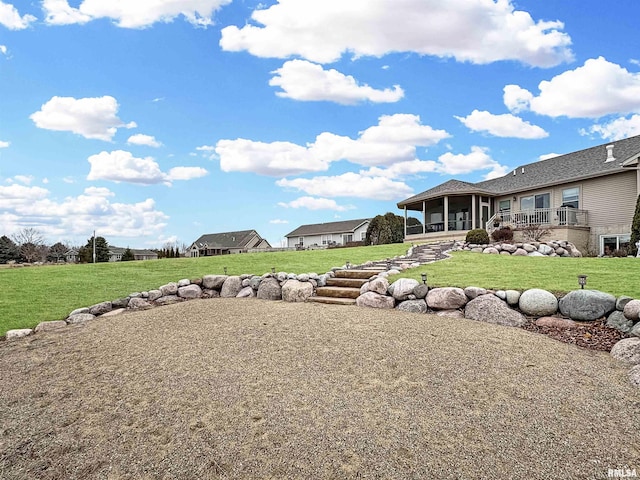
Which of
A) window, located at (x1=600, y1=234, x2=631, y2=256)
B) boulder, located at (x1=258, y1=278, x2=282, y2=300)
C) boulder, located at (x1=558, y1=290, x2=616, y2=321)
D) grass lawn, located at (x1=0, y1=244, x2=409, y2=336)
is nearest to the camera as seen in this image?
boulder, located at (x1=558, y1=290, x2=616, y2=321)

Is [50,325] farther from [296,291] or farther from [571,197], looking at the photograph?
[571,197]

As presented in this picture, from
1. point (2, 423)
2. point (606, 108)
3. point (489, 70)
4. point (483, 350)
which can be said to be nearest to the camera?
point (2, 423)

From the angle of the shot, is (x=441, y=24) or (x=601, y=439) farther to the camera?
(x=441, y=24)

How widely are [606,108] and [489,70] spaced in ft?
31.9

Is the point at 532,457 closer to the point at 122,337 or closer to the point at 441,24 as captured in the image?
the point at 122,337

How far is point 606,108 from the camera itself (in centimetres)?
1842

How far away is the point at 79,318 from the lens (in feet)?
26.4

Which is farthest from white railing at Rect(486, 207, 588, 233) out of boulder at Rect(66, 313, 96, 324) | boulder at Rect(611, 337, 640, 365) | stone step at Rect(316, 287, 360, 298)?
boulder at Rect(66, 313, 96, 324)

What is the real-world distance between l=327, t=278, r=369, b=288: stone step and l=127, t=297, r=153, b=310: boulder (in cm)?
451

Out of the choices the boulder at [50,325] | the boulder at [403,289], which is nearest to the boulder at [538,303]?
the boulder at [403,289]

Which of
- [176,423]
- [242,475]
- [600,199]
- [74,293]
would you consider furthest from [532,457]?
[600,199]

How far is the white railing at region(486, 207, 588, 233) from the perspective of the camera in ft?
57.3

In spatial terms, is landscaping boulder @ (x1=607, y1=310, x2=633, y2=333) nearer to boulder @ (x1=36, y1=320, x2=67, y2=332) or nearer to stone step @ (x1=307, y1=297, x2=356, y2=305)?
stone step @ (x1=307, y1=297, x2=356, y2=305)

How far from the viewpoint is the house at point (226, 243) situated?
46.4 metres
